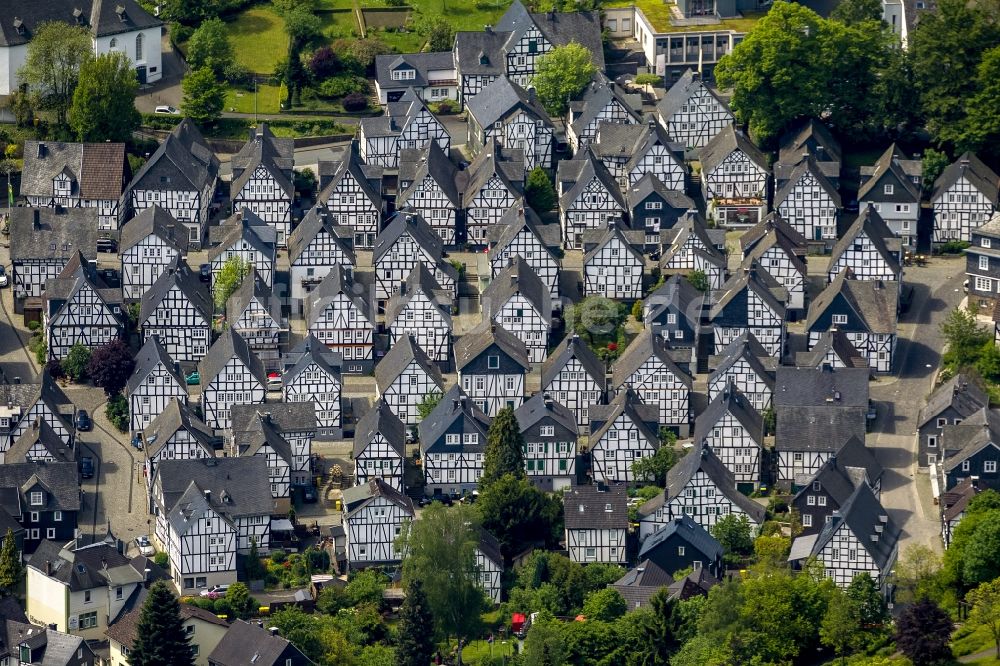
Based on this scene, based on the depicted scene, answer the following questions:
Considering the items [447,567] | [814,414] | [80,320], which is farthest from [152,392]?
[814,414]

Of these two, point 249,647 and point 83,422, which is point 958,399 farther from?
point 83,422

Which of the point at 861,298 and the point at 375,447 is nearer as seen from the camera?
the point at 375,447

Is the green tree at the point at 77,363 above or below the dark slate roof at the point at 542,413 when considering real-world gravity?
above

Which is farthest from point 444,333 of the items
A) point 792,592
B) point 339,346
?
point 792,592

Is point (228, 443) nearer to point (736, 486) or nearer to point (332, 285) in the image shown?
point (332, 285)

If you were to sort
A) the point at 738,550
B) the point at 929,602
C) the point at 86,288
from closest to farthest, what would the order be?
the point at 929,602 < the point at 738,550 < the point at 86,288

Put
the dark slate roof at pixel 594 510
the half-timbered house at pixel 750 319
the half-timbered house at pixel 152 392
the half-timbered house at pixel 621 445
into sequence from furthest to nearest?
the half-timbered house at pixel 750 319, the half-timbered house at pixel 152 392, the half-timbered house at pixel 621 445, the dark slate roof at pixel 594 510

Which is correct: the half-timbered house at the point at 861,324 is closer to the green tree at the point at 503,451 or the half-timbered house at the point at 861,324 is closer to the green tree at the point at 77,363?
the green tree at the point at 503,451

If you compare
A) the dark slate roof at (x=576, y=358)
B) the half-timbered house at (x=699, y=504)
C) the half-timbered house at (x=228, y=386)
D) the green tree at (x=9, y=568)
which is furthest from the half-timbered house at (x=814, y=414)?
the green tree at (x=9, y=568)
